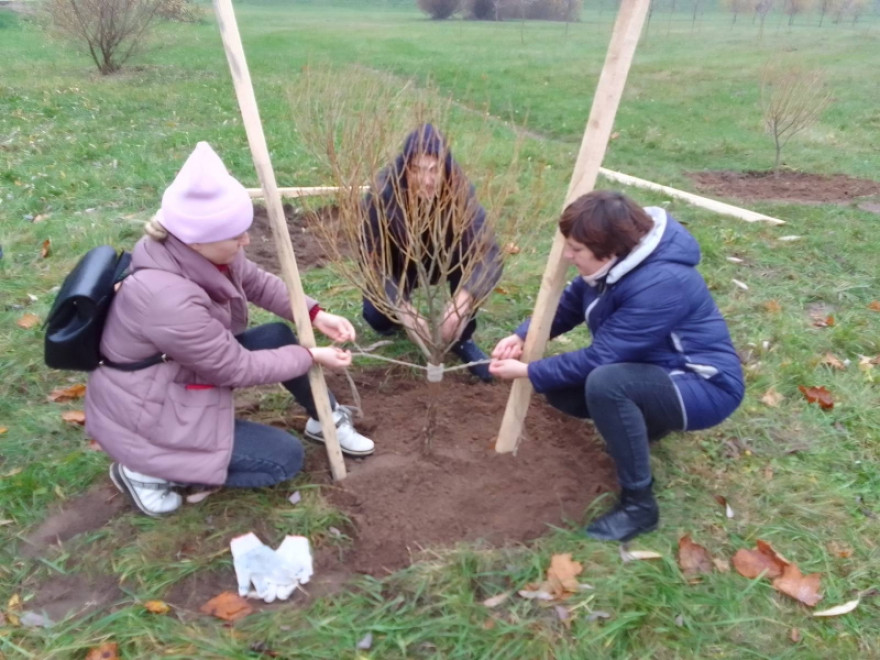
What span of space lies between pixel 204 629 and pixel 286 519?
506 mm

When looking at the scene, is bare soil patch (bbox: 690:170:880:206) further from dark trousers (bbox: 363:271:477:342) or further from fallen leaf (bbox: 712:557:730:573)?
fallen leaf (bbox: 712:557:730:573)

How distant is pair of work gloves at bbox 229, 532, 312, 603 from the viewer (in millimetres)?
2439

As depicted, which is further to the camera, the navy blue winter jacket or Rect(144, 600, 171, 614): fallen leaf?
the navy blue winter jacket

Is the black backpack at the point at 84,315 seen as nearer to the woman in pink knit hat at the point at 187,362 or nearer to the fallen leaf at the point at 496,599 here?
the woman in pink knit hat at the point at 187,362

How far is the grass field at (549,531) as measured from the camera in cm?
230

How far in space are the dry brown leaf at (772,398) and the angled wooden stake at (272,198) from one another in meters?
2.12

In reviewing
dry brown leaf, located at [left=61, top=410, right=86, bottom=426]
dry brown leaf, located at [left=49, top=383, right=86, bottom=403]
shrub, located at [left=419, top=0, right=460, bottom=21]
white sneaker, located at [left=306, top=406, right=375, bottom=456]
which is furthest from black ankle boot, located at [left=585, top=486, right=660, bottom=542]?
shrub, located at [left=419, top=0, right=460, bottom=21]

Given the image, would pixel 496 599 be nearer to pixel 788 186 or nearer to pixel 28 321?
pixel 28 321

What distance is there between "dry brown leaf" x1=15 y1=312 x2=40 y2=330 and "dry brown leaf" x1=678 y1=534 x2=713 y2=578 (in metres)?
3.60

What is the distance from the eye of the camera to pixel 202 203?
2.36 meters

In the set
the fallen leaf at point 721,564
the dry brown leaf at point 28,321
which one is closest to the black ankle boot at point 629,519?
the fallen leaf at point 721,564

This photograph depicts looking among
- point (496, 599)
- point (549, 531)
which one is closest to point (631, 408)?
point (549, 531)

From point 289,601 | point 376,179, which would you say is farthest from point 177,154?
point 289,601

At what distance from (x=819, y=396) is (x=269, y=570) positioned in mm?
2790
